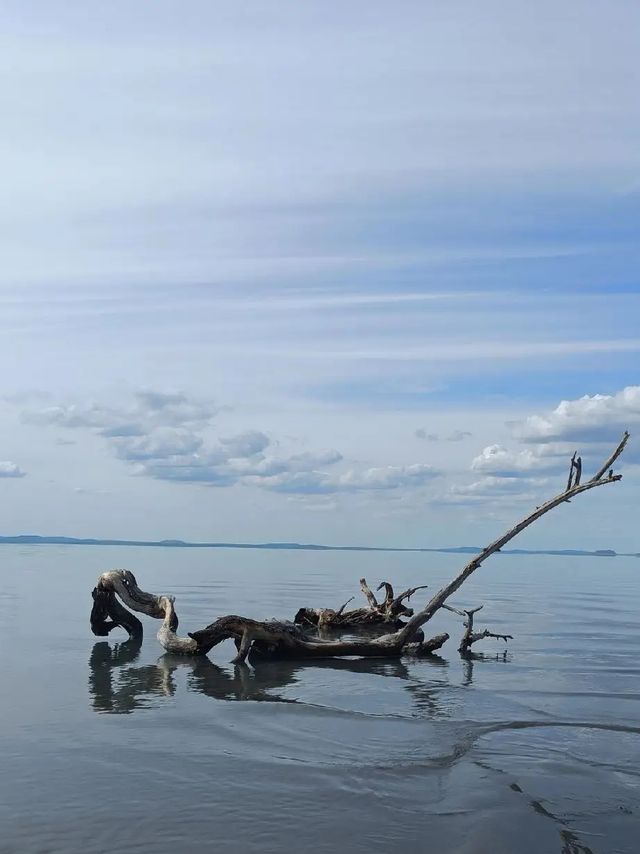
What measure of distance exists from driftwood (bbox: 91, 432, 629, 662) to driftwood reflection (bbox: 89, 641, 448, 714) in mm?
346

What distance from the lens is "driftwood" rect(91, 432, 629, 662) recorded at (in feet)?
75.5

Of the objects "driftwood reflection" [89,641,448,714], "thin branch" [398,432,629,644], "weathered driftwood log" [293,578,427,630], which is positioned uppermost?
"thin branch" [398,432,629,644]

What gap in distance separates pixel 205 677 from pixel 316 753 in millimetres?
8057

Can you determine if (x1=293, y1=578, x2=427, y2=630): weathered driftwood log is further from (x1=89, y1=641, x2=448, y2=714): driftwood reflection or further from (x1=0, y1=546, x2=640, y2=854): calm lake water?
(x1=89, y1=641, x2=448, y2=714): driftwood reflection

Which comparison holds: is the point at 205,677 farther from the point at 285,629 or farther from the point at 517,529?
the point at 517,529

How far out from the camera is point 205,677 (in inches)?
824

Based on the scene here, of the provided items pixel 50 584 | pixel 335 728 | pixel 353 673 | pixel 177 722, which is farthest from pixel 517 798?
pixel 50 584

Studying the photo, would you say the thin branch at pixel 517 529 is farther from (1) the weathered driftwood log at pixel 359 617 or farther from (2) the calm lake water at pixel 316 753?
(1) the weathered driftwood log at pixel 359 617

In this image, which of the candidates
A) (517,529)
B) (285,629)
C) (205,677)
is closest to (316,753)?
(205,677)

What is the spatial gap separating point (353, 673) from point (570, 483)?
8056 mm

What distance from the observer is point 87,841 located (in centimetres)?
952

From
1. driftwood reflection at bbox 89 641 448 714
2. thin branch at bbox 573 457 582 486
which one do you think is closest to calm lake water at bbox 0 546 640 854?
driftwood reflection at bbox 89 641 448 714

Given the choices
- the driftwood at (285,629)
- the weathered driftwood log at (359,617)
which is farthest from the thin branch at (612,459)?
the weathered driftwood log at (359,617)

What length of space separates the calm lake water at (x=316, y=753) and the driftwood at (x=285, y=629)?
1.96ft
